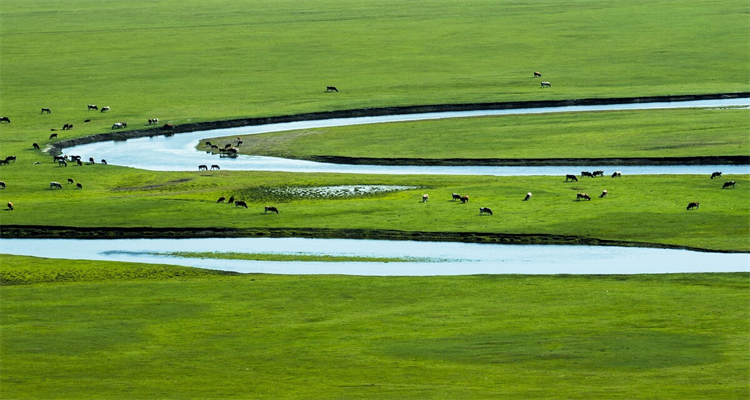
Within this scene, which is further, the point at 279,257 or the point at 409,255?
the point at 279,257

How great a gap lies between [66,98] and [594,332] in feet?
233

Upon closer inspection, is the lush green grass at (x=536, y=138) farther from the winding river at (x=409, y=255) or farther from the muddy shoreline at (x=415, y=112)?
the winding river at (x=409, y=255)

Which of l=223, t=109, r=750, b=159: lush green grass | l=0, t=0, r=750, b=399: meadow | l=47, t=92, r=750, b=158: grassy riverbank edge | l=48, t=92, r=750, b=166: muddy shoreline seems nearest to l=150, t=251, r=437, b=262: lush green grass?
l=0, t=0, r=750, b=399: meadow

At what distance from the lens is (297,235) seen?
168 ft

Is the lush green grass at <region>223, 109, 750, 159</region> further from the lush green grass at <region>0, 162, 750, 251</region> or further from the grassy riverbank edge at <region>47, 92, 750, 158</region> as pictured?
the lush green grass at <region>0, 162, 750, 251</region>

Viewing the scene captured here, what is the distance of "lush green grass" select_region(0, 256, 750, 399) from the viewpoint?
2972cm

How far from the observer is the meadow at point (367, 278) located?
101ft

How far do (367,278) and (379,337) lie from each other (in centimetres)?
813

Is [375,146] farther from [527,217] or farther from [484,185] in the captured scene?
[527,217]

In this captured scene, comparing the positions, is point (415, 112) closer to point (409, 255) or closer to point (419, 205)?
point (419, 205)

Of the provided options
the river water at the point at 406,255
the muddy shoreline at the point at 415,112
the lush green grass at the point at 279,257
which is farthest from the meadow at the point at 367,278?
the lush green grass at the point at 279,257

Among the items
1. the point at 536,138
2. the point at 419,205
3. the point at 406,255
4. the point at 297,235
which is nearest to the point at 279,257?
the point at 297,235

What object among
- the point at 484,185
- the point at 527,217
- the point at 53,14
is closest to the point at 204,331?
the point at 527,217

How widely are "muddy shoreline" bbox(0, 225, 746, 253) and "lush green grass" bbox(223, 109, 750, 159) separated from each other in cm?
1982
